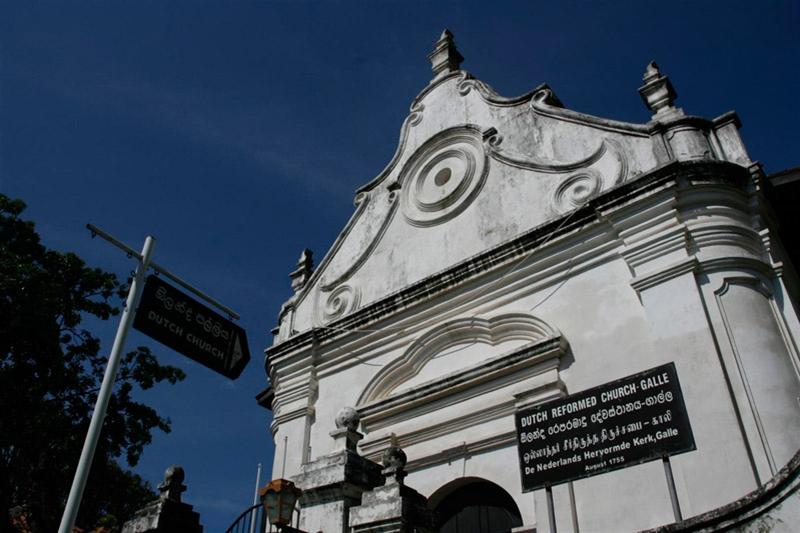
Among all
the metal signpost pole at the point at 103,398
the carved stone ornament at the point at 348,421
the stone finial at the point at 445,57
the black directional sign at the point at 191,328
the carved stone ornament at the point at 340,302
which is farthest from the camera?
the stone finial at the point at 445,57

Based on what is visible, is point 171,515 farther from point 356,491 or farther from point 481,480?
point 481,480

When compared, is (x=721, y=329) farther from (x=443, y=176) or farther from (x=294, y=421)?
(x=294, y=421)

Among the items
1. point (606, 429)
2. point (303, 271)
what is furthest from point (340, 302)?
point (606, 429)

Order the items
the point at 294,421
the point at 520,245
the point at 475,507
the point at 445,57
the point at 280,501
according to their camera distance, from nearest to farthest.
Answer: the point at 280,501 → the point at 475,507 → the point at 520,245 → the point at 294,421 → the point at 445,57

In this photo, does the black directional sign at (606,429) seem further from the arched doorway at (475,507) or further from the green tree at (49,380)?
the green tree at (49,380)

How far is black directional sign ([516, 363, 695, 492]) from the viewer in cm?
651

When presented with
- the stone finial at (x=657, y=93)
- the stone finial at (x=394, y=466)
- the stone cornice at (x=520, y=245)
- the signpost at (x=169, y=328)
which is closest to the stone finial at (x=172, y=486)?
the signpost at (x=169, y=328)

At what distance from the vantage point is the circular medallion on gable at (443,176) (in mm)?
13695

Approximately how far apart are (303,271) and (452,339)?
16.4 feet

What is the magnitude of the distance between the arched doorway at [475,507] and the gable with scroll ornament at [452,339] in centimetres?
215

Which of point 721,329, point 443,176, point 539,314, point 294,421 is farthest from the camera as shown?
point 443,176

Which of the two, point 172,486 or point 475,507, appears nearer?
point 172,486

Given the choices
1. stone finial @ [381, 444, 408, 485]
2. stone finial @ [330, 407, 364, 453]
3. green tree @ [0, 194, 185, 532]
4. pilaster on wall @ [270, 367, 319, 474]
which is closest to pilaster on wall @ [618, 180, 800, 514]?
stone finial @ [381, 444, 408, 485]

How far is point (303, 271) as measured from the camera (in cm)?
1616
